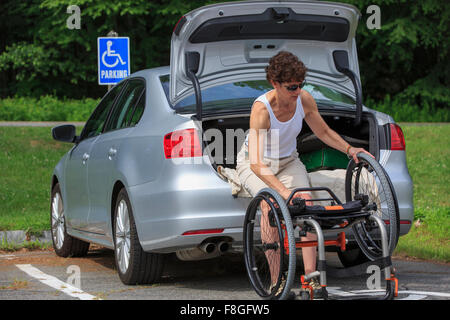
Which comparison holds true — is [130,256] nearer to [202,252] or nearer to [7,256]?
[202,252]

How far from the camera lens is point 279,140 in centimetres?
596

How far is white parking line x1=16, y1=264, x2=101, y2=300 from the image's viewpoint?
6086 millimetres

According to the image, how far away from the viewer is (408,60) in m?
33.8

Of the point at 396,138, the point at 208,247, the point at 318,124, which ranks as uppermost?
the point at 318,124

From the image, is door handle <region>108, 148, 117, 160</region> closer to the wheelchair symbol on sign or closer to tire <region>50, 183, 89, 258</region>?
tire <region>50, 183, 89, 258</region>

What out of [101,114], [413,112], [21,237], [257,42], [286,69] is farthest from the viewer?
[413,112]

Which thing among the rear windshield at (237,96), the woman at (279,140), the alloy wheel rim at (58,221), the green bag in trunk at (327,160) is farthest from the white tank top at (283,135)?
the alloy wheel rim at (58,221)

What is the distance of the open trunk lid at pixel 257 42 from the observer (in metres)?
6.35

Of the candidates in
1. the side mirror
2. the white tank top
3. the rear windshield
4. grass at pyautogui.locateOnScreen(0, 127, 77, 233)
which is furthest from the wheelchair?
grass at pyautogui.locateOnScreen(0, 127, 77, 233)

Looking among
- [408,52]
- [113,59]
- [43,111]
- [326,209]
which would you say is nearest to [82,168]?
[326,209]

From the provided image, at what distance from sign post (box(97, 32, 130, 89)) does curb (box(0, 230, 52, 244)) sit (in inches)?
162

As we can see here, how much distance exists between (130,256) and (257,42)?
6.30 feet
